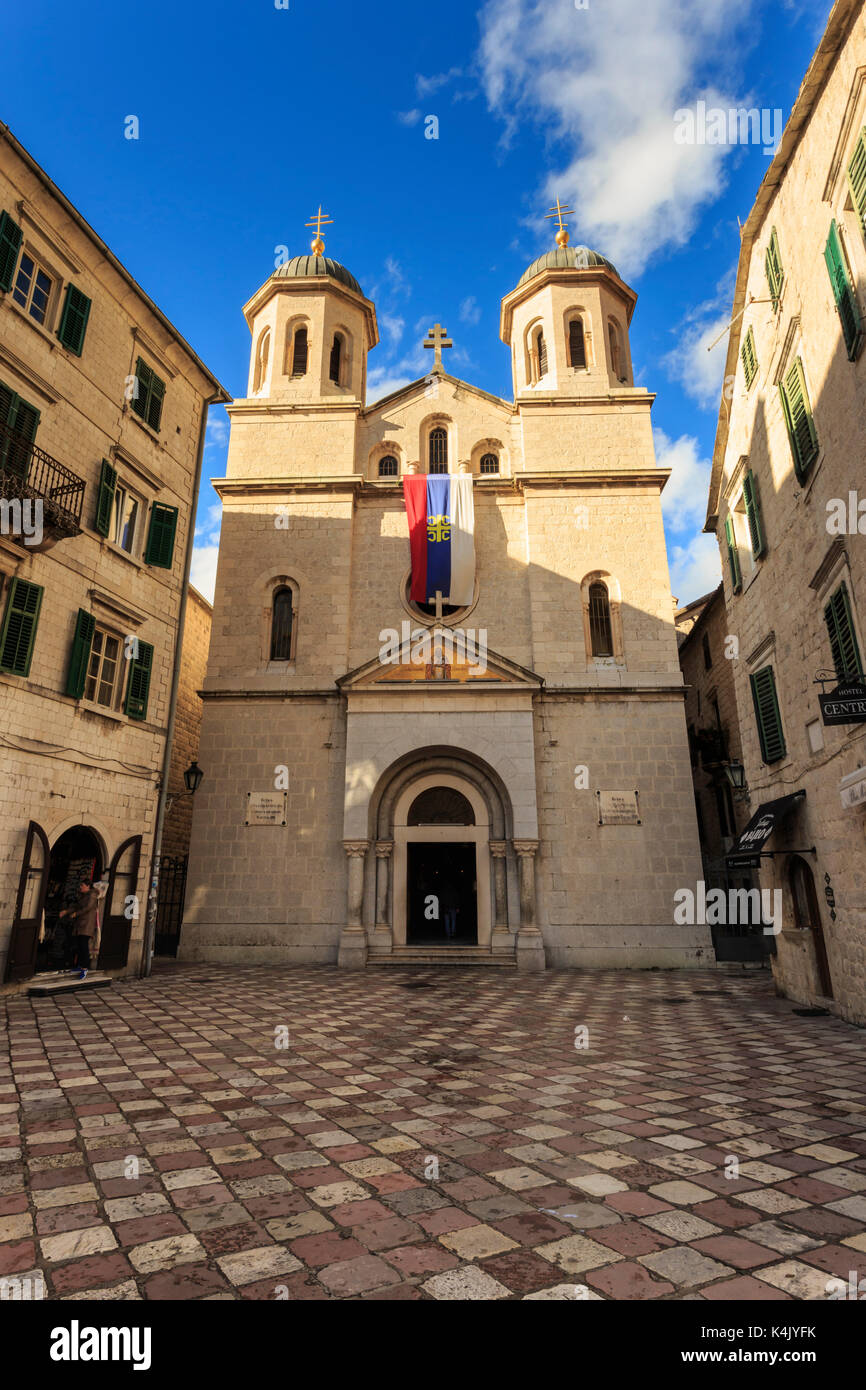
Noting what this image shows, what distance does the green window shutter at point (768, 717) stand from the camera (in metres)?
12.4

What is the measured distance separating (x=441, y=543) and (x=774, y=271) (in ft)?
31.4

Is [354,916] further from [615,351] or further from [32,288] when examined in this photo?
[615,351]

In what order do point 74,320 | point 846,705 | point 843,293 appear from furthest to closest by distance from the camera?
point 74,320, point 843,293, point 846,705

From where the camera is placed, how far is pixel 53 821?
12320 millimetres

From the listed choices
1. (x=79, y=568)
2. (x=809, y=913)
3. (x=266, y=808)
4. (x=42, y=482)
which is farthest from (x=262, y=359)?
(x=809, y=913)

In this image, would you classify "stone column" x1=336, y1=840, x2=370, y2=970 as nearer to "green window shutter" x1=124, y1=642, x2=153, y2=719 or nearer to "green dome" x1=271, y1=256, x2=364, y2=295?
"green window shutter" x1=124, y1=642, x2=153, y2=719

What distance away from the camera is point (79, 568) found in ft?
43.5

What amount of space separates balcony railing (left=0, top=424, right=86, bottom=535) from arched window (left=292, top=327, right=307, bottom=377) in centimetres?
1114

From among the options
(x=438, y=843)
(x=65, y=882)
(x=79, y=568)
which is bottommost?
(x=65, y=882)

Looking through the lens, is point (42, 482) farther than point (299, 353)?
No

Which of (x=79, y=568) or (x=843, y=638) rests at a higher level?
(x=79, y=568)

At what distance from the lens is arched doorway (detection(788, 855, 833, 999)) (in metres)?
10.9

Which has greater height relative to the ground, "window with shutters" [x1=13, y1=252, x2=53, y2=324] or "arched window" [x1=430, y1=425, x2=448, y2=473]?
"arched window" [x1=430, y1=425, x2=448, y2=473]

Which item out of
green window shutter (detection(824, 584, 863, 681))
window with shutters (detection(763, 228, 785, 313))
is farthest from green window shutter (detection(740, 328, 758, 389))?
green window shutter (detection(824, 584, 863, 681))
